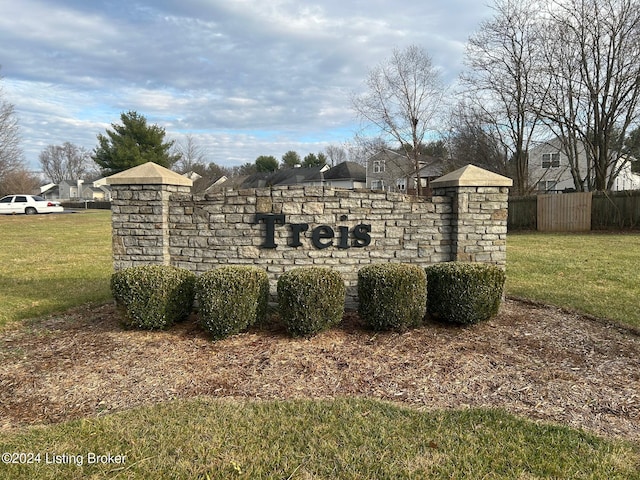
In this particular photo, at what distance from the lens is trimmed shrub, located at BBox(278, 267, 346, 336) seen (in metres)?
4.33

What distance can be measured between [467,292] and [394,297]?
83 centimetres

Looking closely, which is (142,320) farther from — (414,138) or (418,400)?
(414,138)

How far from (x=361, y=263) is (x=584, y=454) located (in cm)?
339

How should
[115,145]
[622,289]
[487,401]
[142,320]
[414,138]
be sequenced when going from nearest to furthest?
[487,401], [142,320], [622,289], [414,138], [115,145]

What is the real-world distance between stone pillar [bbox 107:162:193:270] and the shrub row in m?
0.91

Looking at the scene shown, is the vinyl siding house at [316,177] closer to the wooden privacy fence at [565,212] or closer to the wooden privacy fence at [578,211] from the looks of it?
the wooden privacy fence at [578,211]

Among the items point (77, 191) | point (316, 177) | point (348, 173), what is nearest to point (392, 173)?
point (348, 173)

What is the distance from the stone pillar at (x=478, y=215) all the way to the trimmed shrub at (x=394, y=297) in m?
1.21

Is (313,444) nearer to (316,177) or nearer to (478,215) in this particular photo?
(478,215)

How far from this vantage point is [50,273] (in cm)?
868

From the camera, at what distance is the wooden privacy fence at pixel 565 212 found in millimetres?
17594

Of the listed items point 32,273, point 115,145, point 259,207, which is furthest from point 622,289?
point 115,145

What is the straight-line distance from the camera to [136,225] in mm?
5535

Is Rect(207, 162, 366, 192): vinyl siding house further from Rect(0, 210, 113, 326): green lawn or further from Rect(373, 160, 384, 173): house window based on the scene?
Rect(0, 210, 113, 326): green lawn
